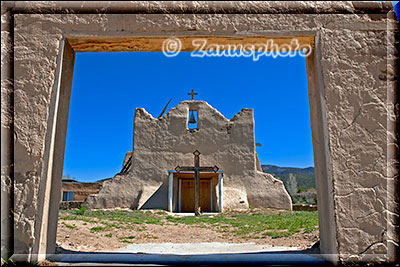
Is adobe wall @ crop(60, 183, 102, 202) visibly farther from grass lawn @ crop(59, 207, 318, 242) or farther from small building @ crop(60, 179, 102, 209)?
grass lawn @ crop(59, 207, 318, 242)

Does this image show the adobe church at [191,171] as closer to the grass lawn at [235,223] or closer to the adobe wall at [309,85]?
the grass lawn at [235,223]

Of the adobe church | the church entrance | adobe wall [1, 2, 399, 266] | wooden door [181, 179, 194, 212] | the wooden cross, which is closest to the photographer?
adobe wall [1, 2, 399, 266]

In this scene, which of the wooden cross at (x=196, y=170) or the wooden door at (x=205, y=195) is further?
the wooden door at (x=205, y=195)

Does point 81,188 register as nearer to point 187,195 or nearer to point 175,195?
point 175,195

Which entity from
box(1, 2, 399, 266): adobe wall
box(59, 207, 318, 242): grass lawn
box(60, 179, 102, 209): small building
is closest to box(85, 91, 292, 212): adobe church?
box(60, 179, 102, 209): small building

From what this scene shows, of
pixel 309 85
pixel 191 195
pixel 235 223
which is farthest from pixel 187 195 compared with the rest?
pixel 309 85

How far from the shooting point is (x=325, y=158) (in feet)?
9.66

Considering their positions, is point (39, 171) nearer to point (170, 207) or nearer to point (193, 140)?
point (170, 207)

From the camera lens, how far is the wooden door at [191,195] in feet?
55.2

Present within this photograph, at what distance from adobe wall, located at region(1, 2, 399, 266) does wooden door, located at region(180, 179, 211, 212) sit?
46.1 feet

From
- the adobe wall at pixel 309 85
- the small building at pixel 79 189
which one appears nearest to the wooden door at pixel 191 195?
the small building at pixel 79 189

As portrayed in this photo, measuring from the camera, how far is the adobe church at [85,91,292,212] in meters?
16.3

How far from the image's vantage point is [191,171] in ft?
52.0

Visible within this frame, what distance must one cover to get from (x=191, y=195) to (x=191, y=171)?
6.49 feet
